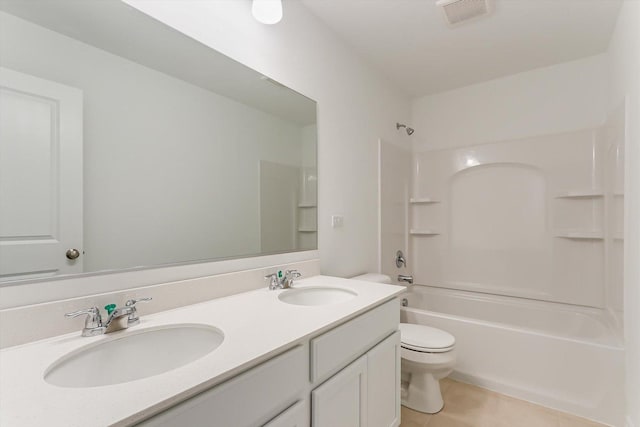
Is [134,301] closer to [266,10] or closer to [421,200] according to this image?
[266,10]

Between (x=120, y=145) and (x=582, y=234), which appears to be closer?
(x=120, y=145)

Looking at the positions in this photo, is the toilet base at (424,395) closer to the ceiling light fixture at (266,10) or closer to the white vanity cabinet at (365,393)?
the white vanity cabinet at (365,393)

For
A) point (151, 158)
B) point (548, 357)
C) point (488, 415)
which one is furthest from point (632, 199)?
point (151, 158)

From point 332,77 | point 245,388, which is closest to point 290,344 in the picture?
point 245,388

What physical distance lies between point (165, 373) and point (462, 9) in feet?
7.48

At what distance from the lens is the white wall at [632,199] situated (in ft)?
4.52

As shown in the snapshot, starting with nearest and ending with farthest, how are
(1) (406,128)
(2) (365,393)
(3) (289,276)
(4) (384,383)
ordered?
(2) (365,393), (4) (384,383), (3) (289,276), (1) (406,128)

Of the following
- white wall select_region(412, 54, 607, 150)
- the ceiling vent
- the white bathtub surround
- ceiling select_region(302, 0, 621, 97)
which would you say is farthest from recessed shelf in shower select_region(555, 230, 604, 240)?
the white bathtub surround

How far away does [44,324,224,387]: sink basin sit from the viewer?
72cm

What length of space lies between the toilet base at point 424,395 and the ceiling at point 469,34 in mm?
2261

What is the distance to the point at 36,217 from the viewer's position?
0.83 m

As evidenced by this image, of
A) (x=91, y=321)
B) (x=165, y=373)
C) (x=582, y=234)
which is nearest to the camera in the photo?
(x=165, y=373)

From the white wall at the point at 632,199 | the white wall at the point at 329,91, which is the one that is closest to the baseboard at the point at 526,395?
the white wall at the point at 632,199

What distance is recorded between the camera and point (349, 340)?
108 centimetres
